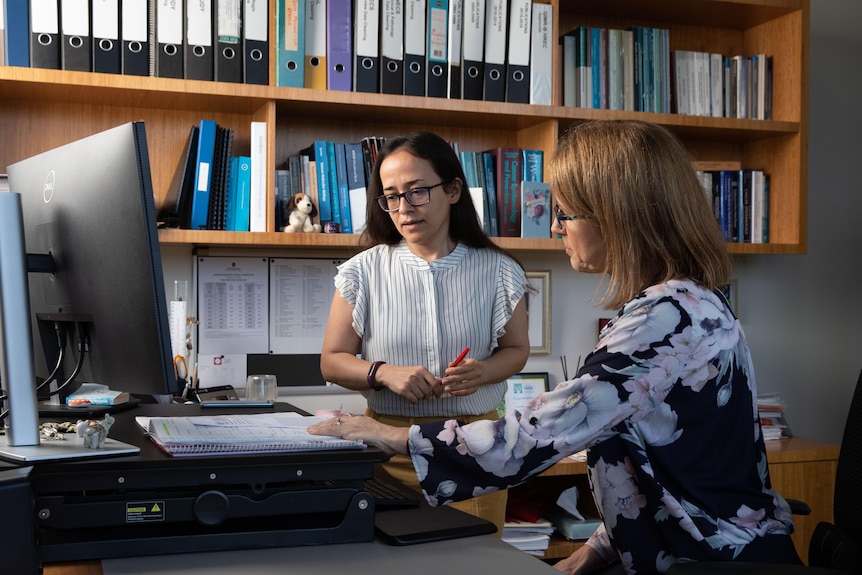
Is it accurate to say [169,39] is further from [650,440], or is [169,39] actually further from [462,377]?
[650,440]

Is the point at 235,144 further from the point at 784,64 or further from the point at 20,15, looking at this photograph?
the point at 784,64

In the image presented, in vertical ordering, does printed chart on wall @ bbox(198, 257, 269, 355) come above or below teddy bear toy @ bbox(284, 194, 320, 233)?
below

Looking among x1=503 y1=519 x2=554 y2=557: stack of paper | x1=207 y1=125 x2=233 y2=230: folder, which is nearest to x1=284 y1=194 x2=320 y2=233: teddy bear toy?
x1=207 y1=125 x2=233 y2=230: folder

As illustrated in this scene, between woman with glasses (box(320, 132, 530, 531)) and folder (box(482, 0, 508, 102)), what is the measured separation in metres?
0.61

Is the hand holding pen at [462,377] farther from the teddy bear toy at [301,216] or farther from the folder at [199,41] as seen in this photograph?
the folder at [199,41]

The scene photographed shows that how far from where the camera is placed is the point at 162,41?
233cm

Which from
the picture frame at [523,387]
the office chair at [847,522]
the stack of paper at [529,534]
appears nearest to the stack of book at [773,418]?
the picture frame at [523,387]

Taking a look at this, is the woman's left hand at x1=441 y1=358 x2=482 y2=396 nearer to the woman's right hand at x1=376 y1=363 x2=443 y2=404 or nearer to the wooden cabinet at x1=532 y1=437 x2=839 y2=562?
the woman's right hand at x1=376 y1=363 x2=443 y2=404

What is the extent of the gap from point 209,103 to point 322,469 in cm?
171

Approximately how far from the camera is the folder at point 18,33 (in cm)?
219

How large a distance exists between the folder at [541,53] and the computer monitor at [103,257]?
1.72 m

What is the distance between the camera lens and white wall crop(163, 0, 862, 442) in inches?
129

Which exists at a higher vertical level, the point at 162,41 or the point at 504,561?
the point at 162,41

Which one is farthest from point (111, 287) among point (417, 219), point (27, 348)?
point (417, 219)
